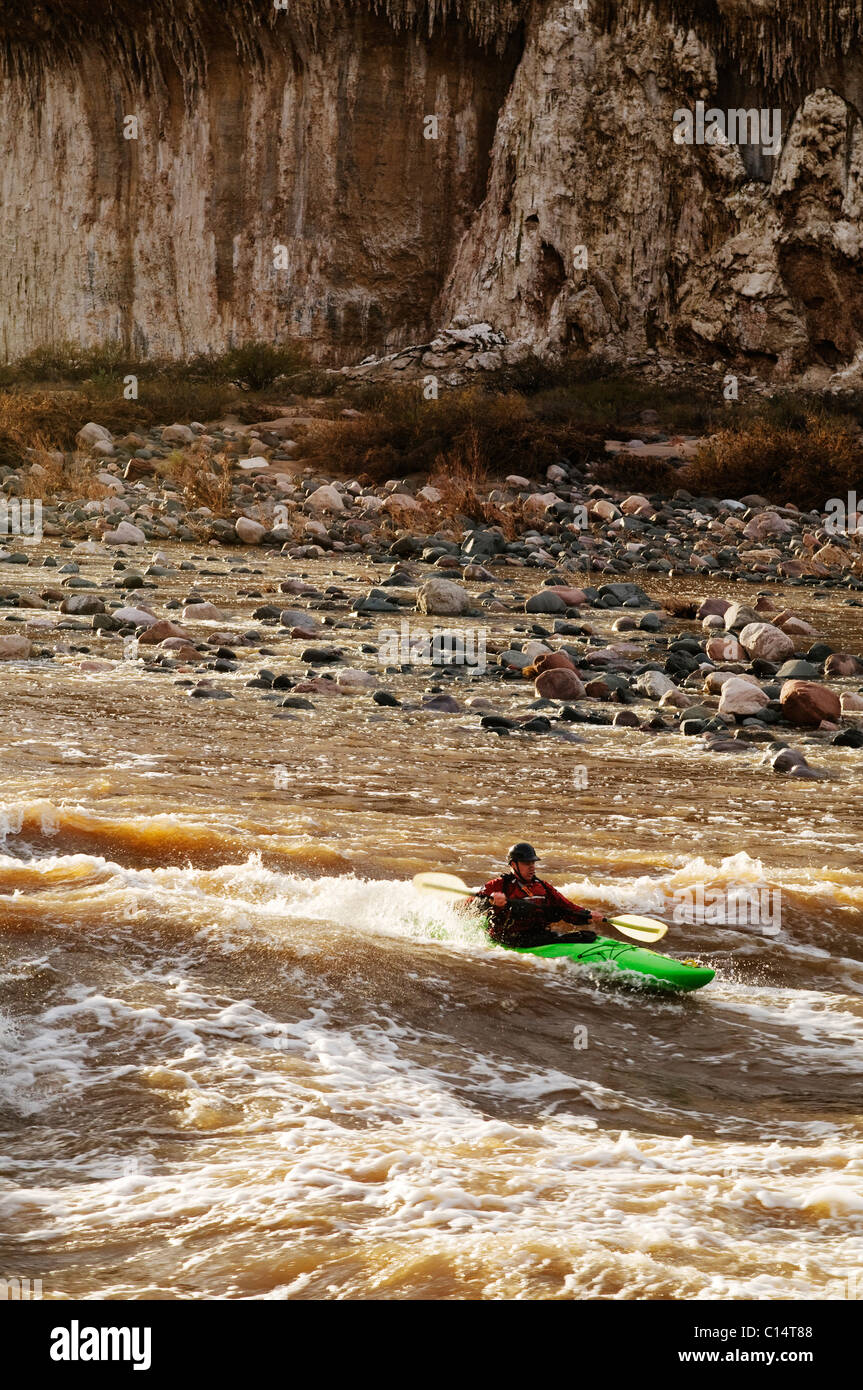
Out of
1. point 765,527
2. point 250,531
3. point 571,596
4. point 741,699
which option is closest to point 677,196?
point 765,527

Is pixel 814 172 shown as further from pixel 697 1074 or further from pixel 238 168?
pixel 697 1074

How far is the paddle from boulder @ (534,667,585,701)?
11.8 feet

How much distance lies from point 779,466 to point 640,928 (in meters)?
13.8

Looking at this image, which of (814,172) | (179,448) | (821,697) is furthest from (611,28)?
(821,697)

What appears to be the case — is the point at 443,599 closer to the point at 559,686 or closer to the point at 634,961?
the point at 559,686

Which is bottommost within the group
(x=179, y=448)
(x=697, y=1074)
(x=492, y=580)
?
(x=697, y=1074)

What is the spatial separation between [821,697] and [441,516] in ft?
25.8

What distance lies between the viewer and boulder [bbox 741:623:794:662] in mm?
9711

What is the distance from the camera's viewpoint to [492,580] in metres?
12.8

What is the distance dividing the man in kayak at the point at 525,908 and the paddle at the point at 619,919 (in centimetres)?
11

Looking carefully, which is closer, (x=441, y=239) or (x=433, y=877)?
(x=433, y=877)

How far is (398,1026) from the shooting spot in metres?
4.32

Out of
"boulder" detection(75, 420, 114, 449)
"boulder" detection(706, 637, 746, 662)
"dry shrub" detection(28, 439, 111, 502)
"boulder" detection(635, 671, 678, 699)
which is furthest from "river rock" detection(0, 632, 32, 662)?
"boulder" detection(75, 420, 114, 449)

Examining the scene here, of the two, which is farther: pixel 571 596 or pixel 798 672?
pixel 571 596
